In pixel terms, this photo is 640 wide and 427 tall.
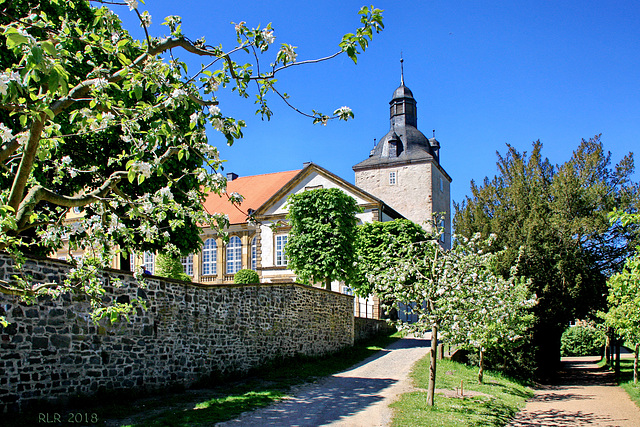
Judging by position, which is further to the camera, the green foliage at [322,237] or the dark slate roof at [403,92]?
the dark slate roof at [403,92]

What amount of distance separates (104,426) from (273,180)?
112ft

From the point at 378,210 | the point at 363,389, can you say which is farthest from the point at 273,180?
the point at 363,389

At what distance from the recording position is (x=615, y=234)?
99.1 feet

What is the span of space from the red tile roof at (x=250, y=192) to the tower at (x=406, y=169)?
303 inches

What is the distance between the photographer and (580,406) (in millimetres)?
18234

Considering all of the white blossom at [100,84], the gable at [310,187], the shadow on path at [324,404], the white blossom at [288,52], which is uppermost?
the gable at [310,187]

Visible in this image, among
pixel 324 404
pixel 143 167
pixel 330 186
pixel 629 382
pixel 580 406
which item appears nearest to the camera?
pixel 143 167

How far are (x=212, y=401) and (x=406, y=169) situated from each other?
115ft

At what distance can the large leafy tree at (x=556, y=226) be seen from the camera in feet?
89.5

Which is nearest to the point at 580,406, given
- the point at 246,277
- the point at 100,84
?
the point at 246,277

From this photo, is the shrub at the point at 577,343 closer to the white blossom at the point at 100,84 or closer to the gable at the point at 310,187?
the gable at the point at 310,187

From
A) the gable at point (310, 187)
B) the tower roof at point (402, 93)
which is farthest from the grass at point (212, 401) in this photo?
the tower roof at point (402, 93)

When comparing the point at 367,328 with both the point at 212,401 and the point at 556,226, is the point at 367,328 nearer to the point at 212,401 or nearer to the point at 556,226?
the point at 556,226

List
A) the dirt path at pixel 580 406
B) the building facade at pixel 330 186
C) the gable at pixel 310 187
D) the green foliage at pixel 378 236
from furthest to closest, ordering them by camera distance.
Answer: the building facade at pixel 330 186, the gable at pixel 310 187, the green foliage at pixel 378 236, the dirt path at pixel 580 406
